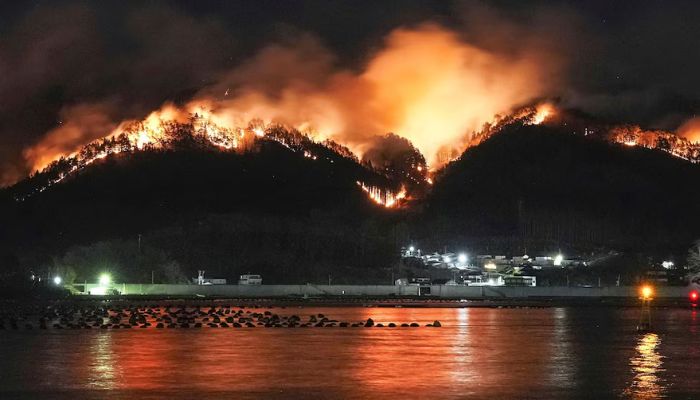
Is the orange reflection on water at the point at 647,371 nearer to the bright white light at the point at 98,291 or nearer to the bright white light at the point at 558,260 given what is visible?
the bright white light at the point at 98,291

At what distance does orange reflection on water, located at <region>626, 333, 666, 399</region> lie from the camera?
28.7 meters

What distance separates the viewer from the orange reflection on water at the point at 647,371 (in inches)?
1131

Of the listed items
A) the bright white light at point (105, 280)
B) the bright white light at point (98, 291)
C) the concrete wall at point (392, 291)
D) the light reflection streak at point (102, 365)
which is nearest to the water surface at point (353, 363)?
the light reflection streak at point (102, 365)

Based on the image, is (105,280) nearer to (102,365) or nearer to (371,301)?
(371,301)

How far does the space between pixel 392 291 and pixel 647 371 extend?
92.4 metres

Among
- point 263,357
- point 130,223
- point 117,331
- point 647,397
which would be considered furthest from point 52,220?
point 647,397

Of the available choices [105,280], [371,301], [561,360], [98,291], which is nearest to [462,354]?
[561,360]

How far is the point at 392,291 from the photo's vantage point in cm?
12638

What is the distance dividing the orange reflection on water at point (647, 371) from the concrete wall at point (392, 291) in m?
73.4

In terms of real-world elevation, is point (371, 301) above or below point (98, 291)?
below

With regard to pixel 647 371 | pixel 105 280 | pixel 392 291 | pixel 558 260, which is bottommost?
pixel 647 371

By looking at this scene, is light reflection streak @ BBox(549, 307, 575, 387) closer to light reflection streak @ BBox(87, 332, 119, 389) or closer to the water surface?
the water surface

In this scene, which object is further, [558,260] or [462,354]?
[558,260]

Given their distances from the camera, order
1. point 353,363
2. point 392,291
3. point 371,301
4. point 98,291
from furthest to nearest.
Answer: point 392,291 → point 98,291 → point 371,301 → point 353,363
